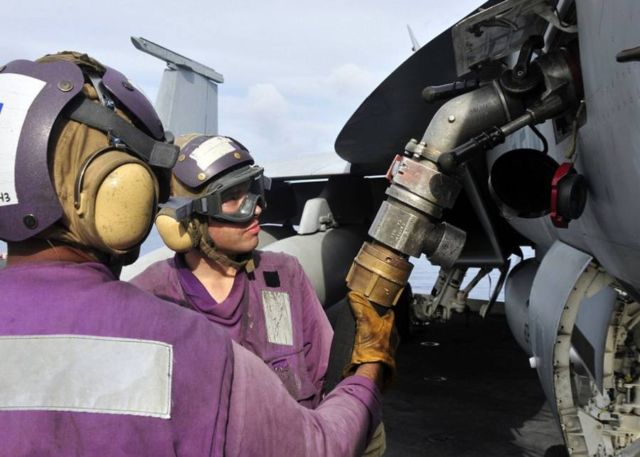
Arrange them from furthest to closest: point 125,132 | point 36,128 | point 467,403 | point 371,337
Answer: point 467,403
point 371,337
point 125,132
point 36,128

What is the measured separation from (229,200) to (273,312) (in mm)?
463

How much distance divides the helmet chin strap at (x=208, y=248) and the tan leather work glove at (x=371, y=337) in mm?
595

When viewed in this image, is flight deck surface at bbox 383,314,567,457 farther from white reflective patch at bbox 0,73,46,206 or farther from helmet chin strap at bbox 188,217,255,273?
white reflective patch at bbox 0,73,46,206

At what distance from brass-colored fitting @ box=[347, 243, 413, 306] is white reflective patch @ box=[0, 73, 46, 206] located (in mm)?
1094

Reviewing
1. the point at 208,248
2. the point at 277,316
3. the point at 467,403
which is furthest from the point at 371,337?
the point at 467,403

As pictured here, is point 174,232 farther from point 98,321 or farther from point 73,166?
point 98,321

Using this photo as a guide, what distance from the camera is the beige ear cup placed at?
2.27m

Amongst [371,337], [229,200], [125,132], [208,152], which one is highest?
[125,132]

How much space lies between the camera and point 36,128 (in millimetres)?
1050

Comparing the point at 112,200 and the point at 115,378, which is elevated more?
the point at 112,200

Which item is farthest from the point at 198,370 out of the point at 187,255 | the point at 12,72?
the point at 187,255

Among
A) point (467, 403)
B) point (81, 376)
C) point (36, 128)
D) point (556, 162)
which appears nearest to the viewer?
point (81, 376)

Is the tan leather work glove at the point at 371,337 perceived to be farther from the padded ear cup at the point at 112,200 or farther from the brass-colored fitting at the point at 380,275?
the padded ear cup at the point at 112,200

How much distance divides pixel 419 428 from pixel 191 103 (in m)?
6.40
